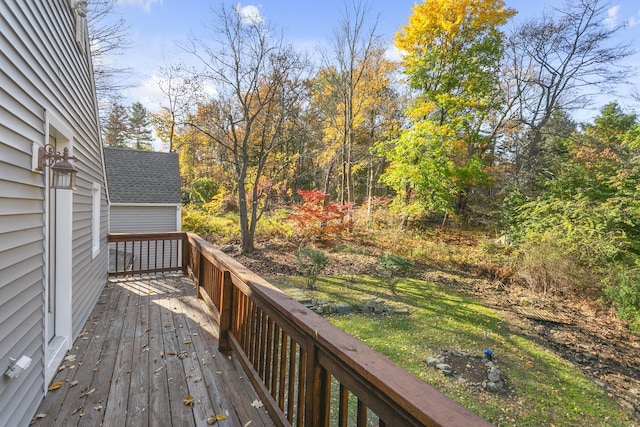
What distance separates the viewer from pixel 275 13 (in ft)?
25.1

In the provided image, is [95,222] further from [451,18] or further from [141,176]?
[451,18]

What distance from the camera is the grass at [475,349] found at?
3145 millimetres

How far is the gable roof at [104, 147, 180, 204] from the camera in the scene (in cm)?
966

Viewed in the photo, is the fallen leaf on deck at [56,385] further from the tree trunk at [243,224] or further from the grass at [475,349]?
the tree trunk at [243,224]

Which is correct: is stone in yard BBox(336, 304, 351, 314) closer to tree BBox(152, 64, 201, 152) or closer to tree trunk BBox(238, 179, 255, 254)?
tree trunk BBox(238, 179, 255, 254)

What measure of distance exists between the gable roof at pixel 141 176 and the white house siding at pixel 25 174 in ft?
25.3

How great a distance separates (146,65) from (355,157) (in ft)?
32.2

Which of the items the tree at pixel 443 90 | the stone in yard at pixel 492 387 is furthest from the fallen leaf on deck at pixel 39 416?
the tree at pixel 443 90

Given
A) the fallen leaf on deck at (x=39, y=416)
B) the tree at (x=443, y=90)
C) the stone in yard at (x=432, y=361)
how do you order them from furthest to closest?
the tree at (x=443, y=90), the stone in yard at (x=432, y=361), the fallen leaf on deck at (x=39, y=416)

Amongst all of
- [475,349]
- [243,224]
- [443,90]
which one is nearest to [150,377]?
[475,349]

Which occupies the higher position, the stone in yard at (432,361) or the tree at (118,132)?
the tree at (118,132)

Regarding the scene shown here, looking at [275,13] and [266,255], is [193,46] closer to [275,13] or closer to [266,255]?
[275,13]

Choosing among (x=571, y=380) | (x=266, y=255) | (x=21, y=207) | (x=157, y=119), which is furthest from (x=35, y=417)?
(x=157, y=119)

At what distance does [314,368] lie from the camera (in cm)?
136
